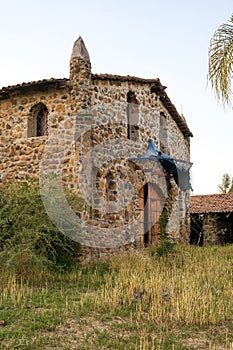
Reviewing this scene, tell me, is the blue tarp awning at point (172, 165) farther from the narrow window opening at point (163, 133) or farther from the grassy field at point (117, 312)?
the grassy field at point (117, 312)

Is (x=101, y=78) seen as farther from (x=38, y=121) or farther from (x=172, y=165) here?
(x=172, y=165)

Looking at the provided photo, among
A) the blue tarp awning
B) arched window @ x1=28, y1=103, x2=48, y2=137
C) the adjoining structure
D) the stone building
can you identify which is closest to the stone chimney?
the stone building

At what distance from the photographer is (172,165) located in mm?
15789

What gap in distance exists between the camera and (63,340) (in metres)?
5.62

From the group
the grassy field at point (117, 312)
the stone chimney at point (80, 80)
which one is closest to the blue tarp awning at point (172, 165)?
the stone chimney at point (80, 80)

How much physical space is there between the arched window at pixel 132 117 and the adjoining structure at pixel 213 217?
9.10 meters

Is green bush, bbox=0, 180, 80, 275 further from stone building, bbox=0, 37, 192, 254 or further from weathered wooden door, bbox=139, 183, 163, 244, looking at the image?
weathered wooden door, bbox=139, 183, 163, 244

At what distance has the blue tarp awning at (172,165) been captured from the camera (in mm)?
14836

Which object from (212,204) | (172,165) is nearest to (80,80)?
(172,165)

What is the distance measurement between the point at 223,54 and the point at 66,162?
7083mm

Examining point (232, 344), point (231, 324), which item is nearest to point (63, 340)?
point (232, 344)

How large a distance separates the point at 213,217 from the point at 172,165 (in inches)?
338

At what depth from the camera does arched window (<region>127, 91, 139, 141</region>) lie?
49.4 feet

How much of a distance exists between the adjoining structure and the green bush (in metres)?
13.0
